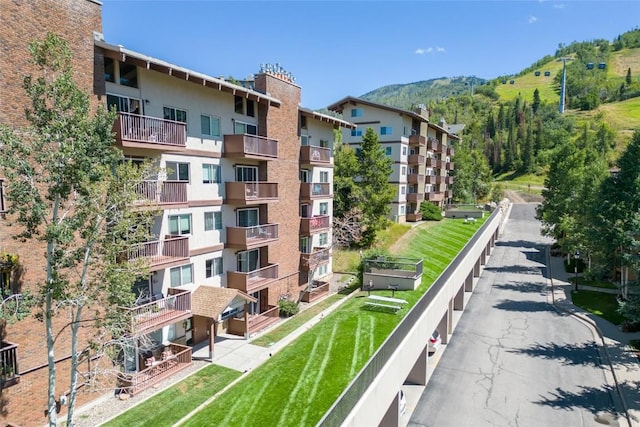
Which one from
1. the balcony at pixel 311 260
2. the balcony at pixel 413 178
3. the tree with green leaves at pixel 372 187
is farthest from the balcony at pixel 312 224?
the balcony at pixel 413 178

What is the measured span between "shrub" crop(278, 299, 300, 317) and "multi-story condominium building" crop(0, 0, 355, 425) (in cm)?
77

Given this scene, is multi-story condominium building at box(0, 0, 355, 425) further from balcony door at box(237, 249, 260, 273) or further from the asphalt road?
the asphalt road

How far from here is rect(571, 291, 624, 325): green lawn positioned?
30413 mm

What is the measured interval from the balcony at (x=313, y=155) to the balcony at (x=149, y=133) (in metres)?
11.8

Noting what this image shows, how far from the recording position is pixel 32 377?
13977 millimetres

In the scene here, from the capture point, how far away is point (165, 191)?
18109mm

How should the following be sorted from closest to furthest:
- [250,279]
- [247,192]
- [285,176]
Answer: [247,192] → [250,279] → [285,176]

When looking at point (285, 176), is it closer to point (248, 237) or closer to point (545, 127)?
point (248, 237)

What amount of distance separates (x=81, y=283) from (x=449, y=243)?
43.4 m

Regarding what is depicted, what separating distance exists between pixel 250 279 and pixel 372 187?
2138cm

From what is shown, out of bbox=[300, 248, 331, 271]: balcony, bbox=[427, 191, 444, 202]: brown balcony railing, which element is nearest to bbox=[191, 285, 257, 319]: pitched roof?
bbox=[300, 248, 331, 271]: balcony

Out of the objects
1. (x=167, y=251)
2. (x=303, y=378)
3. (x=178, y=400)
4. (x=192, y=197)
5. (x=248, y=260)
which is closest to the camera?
(x=178, y=400)

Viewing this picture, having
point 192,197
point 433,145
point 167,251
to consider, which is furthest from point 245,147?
point 433,145

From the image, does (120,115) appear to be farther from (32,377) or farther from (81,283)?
(32,377)
